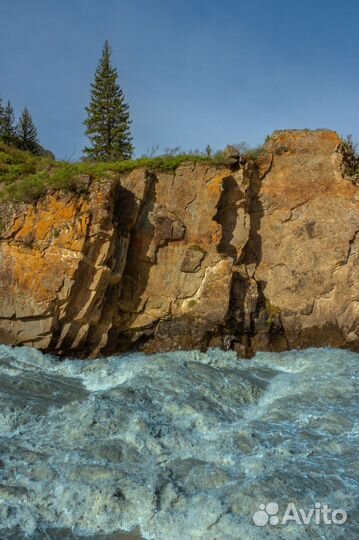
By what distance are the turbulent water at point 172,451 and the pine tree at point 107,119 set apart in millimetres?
20343

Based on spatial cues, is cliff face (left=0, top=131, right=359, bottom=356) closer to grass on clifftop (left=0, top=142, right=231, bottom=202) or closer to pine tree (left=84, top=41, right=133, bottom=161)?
grass on clifftop (left=0, top=142, right=231, bottom=202)

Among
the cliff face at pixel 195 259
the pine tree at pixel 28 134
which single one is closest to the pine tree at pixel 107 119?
the pine tree at pixel 28 134

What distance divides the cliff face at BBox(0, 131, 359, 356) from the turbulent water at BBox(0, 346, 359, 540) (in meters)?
2.64

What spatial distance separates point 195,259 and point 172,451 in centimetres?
926

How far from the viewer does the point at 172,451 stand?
8.37 metres

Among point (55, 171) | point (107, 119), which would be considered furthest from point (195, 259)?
point (107, 119)

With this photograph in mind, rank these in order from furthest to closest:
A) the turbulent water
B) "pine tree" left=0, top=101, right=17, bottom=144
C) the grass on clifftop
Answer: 1. "pine tree" left=0, top=101, right=17, bottom=144
2. the grass on clifftop
3. the turbulent water

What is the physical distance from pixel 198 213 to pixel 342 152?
6571mm

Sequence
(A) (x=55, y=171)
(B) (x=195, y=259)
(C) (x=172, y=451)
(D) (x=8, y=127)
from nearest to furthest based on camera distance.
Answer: (C) (x=172, y=451) < (A) (x=55, y=171) < (B) (x=195, y=259) < (D) (x=8, y=127)

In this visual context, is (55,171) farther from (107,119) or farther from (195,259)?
(107,119)

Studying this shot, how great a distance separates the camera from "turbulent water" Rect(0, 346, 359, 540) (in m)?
6.64

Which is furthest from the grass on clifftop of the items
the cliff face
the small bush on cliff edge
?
the small bush on cliff edge

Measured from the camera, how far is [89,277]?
583 inches

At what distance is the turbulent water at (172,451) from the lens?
6645 mm
